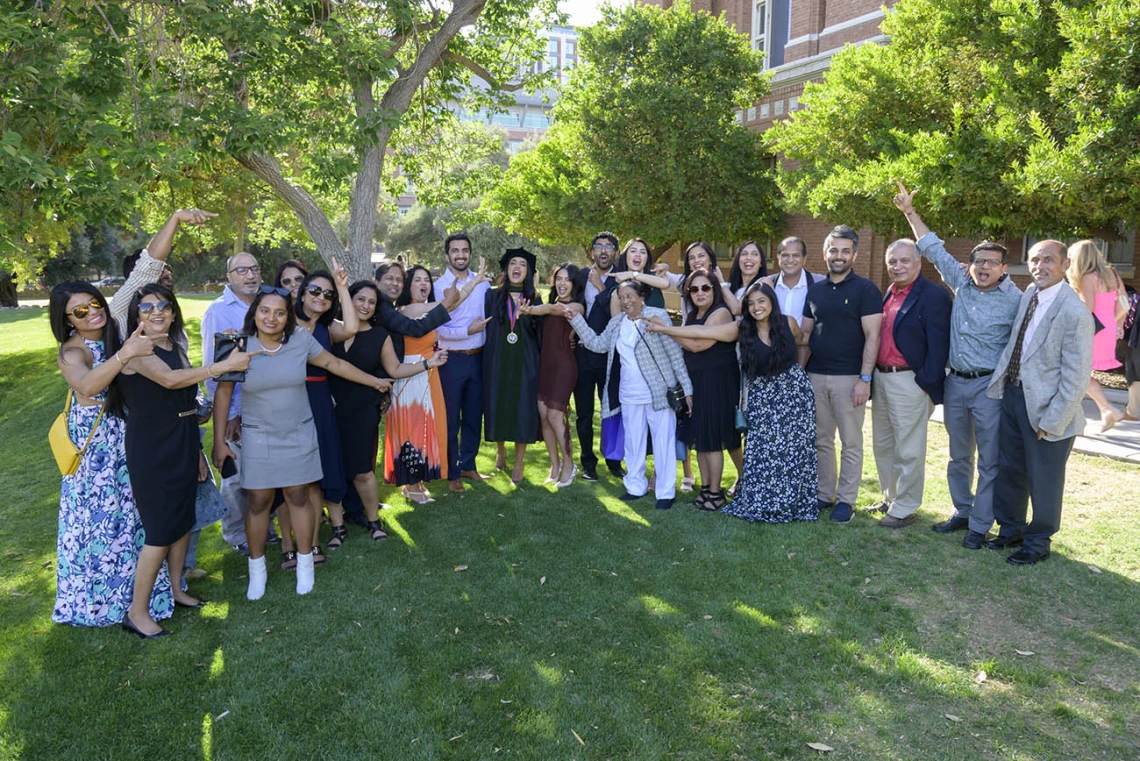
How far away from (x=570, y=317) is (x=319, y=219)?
5253 millimetres

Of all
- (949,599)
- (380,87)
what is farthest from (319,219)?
(949,599)

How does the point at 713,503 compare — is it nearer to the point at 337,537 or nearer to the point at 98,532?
the point at 337,537

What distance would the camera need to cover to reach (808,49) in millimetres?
19438

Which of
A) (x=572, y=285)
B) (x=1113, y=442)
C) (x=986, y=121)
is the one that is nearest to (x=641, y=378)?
(x=572, y=285)

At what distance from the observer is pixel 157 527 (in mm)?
4152

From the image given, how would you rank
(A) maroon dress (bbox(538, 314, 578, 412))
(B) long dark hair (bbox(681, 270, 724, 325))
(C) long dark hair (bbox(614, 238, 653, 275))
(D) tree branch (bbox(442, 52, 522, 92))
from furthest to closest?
(D) tree branch (bbox(442, 52, 522, 92)) → (C) long dark hair (bbox(614, 238, 653, 275)) → (A) maroon dress (bbox(538, 314, 578, 412)) → (B) long dark hair (bbox(681, 270, 724, 325))

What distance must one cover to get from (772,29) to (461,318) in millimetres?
19081

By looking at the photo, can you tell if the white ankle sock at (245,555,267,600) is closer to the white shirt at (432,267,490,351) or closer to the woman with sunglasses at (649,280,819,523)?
the white shirt at (432,267,490,351)

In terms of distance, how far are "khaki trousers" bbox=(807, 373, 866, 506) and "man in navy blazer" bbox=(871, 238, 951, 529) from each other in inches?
7.9

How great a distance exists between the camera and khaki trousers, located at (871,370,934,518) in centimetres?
573

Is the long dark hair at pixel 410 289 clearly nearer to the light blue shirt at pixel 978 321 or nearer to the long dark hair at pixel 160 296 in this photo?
the long dark hair at pixel 160 296

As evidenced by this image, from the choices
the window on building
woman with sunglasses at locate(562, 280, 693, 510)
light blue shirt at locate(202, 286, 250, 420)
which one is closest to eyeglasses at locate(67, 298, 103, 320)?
light blue shirt at locate(202, 286, 250, 420)

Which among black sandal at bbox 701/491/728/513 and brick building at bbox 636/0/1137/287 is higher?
brick building at bbox 636/0/1137/287

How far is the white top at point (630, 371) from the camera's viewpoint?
631 cm
